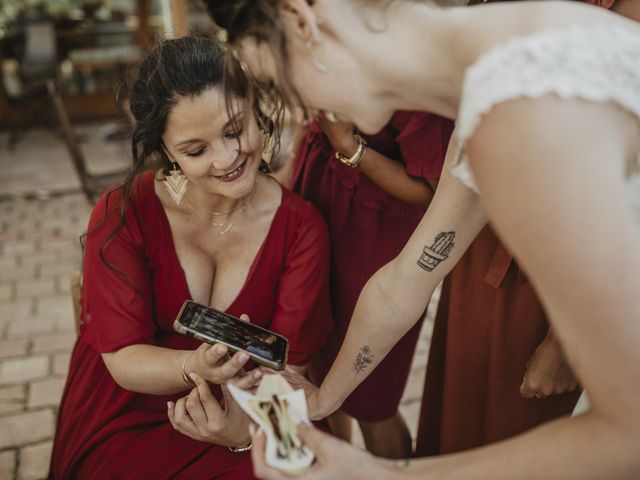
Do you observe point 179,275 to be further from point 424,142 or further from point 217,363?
point 424,142

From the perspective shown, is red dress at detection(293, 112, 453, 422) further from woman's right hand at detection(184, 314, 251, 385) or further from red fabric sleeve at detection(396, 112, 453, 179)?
woman's right hand at detection(184, 314, 251, 385)

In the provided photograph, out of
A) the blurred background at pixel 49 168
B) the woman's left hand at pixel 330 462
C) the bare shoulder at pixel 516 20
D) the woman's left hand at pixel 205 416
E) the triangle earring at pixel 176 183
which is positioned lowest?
the blurred background at pixel 49 168

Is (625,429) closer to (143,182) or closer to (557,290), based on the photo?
(557,290)

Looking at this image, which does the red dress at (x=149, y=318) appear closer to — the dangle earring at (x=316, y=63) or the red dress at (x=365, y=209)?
the red dress at (x=365, y=209)

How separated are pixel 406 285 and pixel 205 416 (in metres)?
0.55

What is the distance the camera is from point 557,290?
763 millimetres

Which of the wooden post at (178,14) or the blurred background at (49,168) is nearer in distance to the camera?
the blurred background at (49,168)

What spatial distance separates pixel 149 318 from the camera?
1.60m

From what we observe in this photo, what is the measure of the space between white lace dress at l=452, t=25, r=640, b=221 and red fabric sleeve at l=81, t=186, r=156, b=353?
102 centimetres

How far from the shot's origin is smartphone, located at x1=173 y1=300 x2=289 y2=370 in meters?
1.28

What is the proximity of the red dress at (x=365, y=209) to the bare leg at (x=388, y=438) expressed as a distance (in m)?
0.20

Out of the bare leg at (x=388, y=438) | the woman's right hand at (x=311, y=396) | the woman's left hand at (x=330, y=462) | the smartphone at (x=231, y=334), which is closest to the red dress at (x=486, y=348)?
the bare leg at (x=388, y=438)

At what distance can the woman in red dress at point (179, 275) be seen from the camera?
1517 millimetres

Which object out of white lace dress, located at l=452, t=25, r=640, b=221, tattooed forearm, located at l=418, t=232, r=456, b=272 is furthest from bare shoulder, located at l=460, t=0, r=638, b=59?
tattooed forearm, located at l=418, t=232, r=456, b=272
